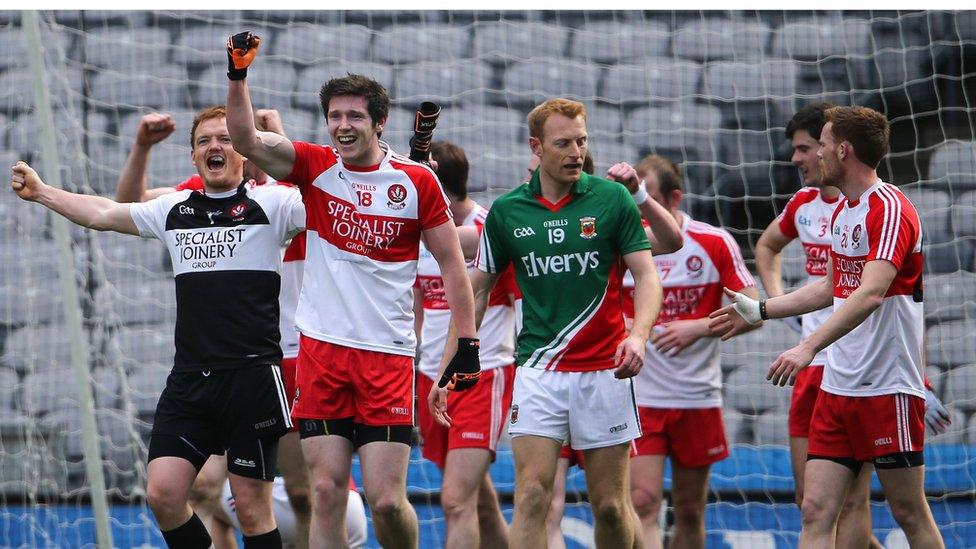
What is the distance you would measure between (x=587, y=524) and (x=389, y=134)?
3.61 meters

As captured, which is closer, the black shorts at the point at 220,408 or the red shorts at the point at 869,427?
the black shorts at the point at 220,408

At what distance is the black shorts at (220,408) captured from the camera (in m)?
5.28

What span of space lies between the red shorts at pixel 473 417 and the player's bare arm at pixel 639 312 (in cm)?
137

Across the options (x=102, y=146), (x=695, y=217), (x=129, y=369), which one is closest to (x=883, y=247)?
(x=695, y=217)

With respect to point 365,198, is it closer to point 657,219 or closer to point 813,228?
point 657,219

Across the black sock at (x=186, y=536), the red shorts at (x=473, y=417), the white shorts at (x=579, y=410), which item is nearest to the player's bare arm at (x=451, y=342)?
the white shorts at (x=579, y=410)

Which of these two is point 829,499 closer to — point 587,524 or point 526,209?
point 526,209

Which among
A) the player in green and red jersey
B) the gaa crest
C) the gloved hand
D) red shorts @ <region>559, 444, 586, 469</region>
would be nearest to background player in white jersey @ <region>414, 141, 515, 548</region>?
red shorts @ <region>559, 444, 586, 469</region>

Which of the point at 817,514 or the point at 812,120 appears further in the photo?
the point at 812,120

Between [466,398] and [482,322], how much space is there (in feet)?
1.54

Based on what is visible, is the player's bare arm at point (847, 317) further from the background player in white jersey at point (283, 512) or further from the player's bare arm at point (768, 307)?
the background player in white jersey at point (283, 512)

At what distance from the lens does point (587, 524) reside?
811 centimetres

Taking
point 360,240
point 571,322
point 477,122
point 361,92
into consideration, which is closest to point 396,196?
point 360,240

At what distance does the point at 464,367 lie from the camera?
5.39m
